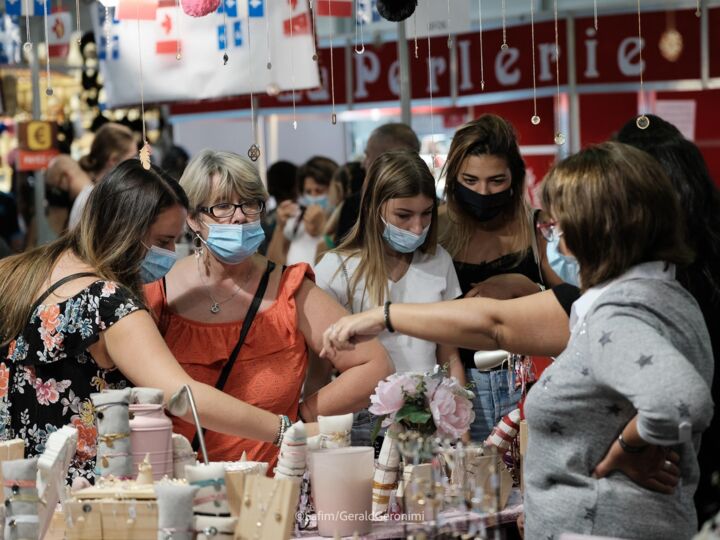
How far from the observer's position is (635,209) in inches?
84.3

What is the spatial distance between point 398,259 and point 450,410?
42.7 inches

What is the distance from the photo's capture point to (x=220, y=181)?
3227mm

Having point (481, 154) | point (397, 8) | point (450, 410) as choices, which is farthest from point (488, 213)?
point (450, 410)

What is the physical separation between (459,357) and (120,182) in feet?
4.21

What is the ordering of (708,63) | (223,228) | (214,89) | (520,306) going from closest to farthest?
(520,306) < (223,228) < (214,89) < (708,63)

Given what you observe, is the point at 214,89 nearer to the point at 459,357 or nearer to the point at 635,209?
the point at 459,357

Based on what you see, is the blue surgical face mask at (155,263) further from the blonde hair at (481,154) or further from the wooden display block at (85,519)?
the blonde hair at (481,154)

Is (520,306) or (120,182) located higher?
(120,182)

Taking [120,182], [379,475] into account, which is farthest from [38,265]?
[379,475]

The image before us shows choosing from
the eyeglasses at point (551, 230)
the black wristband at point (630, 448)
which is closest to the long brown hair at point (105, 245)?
the eyeglasses at point (551, 230)

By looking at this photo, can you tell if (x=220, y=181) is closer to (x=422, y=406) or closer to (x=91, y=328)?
(x=91, y=328)

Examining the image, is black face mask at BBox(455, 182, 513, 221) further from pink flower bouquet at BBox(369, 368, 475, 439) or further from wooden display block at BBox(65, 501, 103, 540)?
wooden display block at BBox(65, 501, 103, 540)

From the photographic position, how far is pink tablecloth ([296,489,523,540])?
8.46ft

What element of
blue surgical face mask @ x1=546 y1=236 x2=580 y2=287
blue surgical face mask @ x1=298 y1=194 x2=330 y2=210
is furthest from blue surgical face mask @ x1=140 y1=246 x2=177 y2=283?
blue surgical face mask @ x1=298 y1=194 x2=330 y2=210
